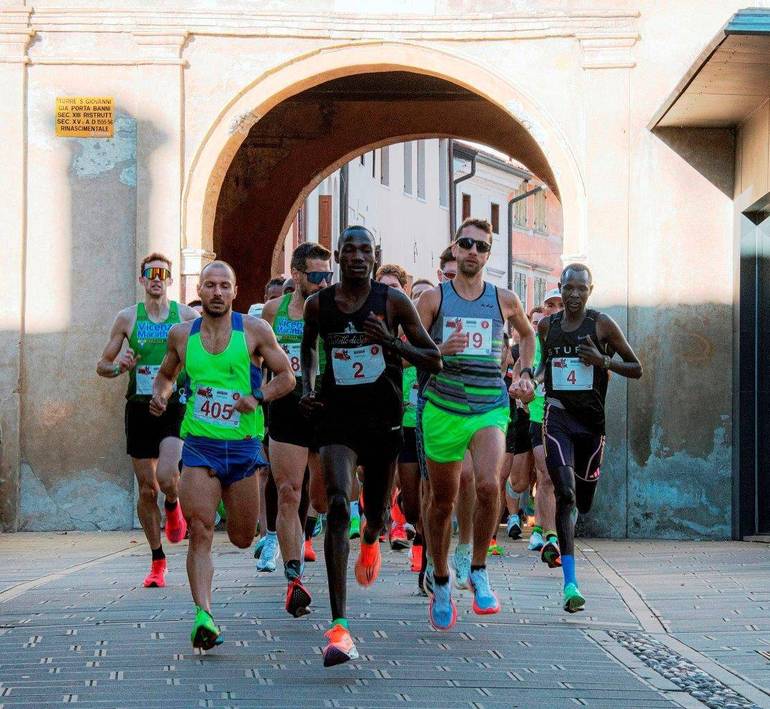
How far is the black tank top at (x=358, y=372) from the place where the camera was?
768cm

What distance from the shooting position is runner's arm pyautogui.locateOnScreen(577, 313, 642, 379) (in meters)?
9.84

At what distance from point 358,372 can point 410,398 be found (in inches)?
167

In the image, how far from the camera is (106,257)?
1527 centimetres

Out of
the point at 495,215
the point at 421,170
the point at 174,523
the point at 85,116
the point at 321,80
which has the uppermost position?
the point at 421,170

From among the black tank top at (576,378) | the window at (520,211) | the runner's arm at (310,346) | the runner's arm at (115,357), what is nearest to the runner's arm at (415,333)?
the runner's arm at (310,346)

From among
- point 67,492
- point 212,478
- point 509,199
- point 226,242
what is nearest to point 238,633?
point 212,478

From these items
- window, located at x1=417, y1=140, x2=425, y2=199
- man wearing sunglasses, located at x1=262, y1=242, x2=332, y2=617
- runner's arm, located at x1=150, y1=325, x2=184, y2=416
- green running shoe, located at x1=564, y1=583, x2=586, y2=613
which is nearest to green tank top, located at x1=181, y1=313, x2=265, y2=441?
runner's arm, located at x1=150, y1=325, x2=184, y2=416

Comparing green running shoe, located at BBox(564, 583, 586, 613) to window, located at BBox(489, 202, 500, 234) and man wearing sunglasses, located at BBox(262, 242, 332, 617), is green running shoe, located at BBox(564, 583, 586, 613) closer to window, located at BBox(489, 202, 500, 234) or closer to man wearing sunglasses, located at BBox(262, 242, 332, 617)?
man wearing sunglasses, located at BBox(262, 242, 332, 617)

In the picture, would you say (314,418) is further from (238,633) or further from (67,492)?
(67,492)

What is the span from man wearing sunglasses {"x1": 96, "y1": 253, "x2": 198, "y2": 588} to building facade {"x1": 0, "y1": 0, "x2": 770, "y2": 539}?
466 centimetres

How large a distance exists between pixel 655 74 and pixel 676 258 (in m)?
1.73

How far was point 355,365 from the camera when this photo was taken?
769 centimetres

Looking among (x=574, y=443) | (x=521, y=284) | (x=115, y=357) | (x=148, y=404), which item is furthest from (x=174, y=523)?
(x=521, y=284)

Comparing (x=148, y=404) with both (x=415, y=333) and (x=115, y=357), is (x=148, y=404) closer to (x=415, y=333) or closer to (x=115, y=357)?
(x=115, y=357)
